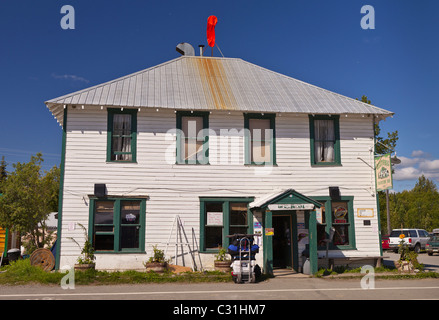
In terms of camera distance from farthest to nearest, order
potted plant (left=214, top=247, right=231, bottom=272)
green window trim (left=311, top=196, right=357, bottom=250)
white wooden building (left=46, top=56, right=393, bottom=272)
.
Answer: green window trim (left=311, top=196, right=357, bottom=250) < white wooden building (left=46, top=56, right=393, bottom=272) < potted plant (left=214, top=247, right=231, bottom=272)

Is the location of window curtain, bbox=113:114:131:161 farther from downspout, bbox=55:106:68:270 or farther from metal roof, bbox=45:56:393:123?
downspout, bbox=55:106:68:270

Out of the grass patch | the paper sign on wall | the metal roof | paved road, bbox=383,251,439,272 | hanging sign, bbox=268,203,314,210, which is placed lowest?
paved road, bbox=383,251,439,272

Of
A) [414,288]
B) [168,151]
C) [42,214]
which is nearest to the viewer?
[414,288]

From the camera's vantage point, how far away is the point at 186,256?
1513 cm

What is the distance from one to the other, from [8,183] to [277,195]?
1321 centimetres

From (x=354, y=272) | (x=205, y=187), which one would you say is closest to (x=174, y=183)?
(x=205, y=187)

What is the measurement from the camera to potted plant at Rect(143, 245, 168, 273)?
1405cm

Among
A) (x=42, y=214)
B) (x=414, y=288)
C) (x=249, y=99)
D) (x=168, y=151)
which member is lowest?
(x=414, y=288)

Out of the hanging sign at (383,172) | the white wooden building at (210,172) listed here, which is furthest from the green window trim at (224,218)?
the hanging sign at (383,172)

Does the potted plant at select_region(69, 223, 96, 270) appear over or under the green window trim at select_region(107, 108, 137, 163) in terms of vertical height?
under

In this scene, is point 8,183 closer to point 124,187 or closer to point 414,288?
point 124,187

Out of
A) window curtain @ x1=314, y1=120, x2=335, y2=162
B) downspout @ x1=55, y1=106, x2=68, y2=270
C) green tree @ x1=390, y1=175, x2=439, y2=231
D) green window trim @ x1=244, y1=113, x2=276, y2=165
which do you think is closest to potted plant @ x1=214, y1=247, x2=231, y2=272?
green window trim @ x1=244, y1=113, x2=276, y2=165

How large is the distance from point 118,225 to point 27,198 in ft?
20.5

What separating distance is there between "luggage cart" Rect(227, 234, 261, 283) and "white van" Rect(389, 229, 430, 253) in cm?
2252
